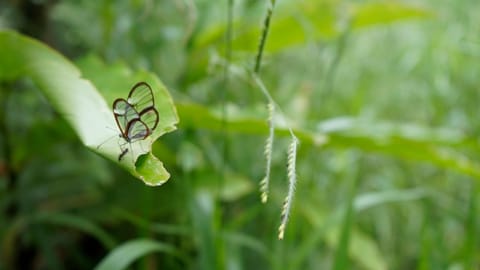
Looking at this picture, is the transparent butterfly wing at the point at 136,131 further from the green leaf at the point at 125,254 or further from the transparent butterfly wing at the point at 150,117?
the green leaf at the point at 125,254

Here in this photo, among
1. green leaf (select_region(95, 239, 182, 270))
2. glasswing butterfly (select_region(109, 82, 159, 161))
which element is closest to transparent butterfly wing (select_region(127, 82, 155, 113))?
glasswing butterfly (select_region(109, 82, 159, 161))

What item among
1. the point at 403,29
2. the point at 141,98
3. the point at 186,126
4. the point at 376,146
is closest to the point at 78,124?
the point at 141,98

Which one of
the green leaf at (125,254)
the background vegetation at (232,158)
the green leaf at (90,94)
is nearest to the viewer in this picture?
the green leaf at (90,94)

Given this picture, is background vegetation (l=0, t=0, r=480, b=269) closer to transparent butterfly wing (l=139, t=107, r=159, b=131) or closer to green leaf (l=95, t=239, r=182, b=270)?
green leaf (l=95, t=239, r=182, b=270)

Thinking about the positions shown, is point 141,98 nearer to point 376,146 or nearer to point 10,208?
point 376,146

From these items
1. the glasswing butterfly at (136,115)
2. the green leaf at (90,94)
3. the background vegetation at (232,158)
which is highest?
the glasswing butterfly at (136,115)

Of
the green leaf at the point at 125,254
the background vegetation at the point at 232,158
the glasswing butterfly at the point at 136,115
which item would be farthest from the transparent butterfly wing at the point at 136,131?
the green leaf at the point at 125,254

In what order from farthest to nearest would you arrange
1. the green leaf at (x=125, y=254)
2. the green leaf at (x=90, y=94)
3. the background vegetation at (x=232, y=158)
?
the background vegetation at (x=232, y=158) → the green leaf at (x=125, y=254) → the green leaf at (x=90, y=94)

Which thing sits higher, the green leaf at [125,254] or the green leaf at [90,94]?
the green leaf at [90,94]
